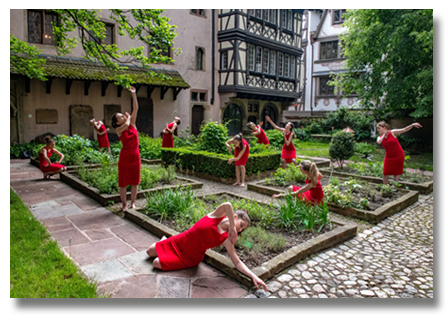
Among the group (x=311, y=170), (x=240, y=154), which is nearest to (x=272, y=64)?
(x=240, y=154)

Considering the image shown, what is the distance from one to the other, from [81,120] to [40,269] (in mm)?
14898

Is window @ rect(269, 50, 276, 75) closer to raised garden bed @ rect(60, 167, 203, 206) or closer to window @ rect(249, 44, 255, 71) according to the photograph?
window @ rect(249, 44, 255, 71)

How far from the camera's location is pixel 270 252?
439 cm

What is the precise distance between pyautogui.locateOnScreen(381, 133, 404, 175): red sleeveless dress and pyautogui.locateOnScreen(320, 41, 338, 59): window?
70.7 feet

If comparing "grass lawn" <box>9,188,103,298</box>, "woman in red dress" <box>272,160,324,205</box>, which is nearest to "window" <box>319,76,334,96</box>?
"woman in red dress" <box>272,160,324,205</box>

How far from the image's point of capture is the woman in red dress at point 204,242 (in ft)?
11.2

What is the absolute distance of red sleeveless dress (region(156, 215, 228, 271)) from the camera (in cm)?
353

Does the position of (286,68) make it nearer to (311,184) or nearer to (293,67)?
(293,67)

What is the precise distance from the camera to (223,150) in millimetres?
10844

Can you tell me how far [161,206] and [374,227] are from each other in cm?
359

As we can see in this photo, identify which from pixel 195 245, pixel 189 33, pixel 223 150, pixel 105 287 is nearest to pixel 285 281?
pixel 195 245

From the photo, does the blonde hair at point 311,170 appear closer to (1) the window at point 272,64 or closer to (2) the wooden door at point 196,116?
(2) the wooden door at point 196,116

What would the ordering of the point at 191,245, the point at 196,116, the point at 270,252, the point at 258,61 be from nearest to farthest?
the point at 191,245
the point at 270,252
the point at 196,116
the point at 258,61
